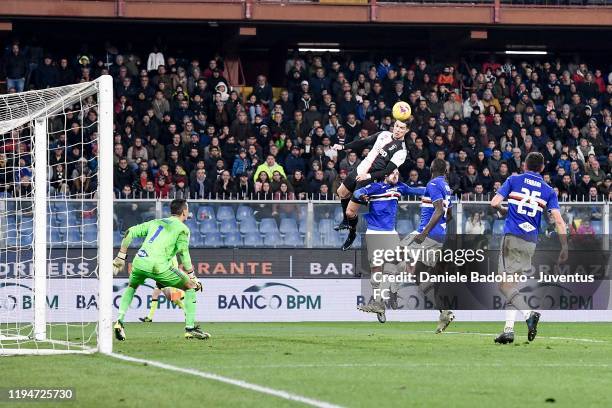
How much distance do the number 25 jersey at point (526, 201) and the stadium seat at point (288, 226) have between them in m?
11.2

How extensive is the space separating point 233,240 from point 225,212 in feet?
2.51

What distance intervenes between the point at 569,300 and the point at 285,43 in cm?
1460

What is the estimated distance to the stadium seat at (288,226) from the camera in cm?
2656

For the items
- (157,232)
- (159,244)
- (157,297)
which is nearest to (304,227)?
(157,297)

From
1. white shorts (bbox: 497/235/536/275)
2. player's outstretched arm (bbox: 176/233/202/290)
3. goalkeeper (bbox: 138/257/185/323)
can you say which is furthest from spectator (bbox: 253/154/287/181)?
white shorts (bbox: 497/235/536/275)

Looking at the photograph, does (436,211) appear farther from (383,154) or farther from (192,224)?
(192,224)

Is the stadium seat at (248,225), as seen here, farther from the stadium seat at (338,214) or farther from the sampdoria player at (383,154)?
the sampdoria player at (383,154)

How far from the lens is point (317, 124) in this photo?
3123 cm

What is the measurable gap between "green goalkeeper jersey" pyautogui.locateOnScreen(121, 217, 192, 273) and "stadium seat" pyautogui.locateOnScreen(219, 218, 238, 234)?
9.70 m

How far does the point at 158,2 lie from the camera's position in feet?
116

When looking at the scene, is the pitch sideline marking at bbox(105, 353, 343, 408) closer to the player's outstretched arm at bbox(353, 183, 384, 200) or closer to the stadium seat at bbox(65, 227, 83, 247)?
the player's outstretched arm at bbox(353, 183, 384, 200)

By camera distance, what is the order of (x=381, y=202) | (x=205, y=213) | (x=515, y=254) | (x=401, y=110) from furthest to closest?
(x=205, y=213)
(x=381, y=202)
(x=401, y=110)
(x=515, y=254)

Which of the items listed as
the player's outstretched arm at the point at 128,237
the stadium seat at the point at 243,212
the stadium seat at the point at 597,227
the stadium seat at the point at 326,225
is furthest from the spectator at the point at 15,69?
the player's outstretched arm at the point at 128,237

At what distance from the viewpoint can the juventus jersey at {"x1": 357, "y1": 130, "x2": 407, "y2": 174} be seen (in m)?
18.8
